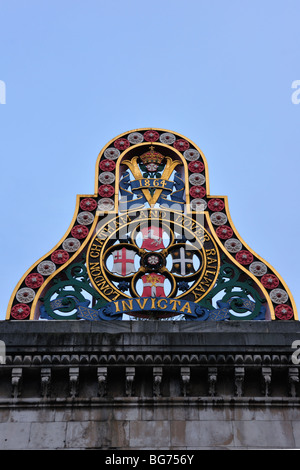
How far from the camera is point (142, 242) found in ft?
84.3

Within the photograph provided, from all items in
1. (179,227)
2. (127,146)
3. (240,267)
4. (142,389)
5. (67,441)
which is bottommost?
(67,441)

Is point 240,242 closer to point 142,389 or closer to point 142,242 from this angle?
point 142,242

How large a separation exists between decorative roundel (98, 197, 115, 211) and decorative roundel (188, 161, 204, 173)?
302 centimetres

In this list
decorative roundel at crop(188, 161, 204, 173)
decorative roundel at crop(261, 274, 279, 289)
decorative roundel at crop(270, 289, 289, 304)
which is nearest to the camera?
decorative roundel at crop(270, 289, 289, 304)

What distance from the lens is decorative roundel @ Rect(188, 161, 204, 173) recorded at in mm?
27955

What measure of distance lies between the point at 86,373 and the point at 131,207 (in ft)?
25.6

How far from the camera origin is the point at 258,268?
2452cm

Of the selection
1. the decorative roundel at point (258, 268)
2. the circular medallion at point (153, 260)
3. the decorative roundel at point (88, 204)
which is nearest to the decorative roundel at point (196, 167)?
the decorative roundel at point (88, 204)

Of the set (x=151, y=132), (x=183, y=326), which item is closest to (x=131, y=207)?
(x=151, y=132)

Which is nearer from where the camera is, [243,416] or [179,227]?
[243,416]

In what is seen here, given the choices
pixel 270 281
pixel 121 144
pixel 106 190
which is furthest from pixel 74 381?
pixel 121 144

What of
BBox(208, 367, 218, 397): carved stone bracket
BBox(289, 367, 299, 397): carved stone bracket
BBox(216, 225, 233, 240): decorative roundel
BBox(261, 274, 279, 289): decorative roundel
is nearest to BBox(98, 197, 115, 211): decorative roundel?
BBox(216, 225, 233, 240): decorative roundel

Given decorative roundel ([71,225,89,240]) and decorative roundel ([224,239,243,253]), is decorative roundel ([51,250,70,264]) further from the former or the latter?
decorative roundel ([224,239,243,253])

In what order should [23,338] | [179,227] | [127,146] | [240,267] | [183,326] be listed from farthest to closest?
[127,146]
[179,227]
[240,267]
[183,326]
[23,338]
